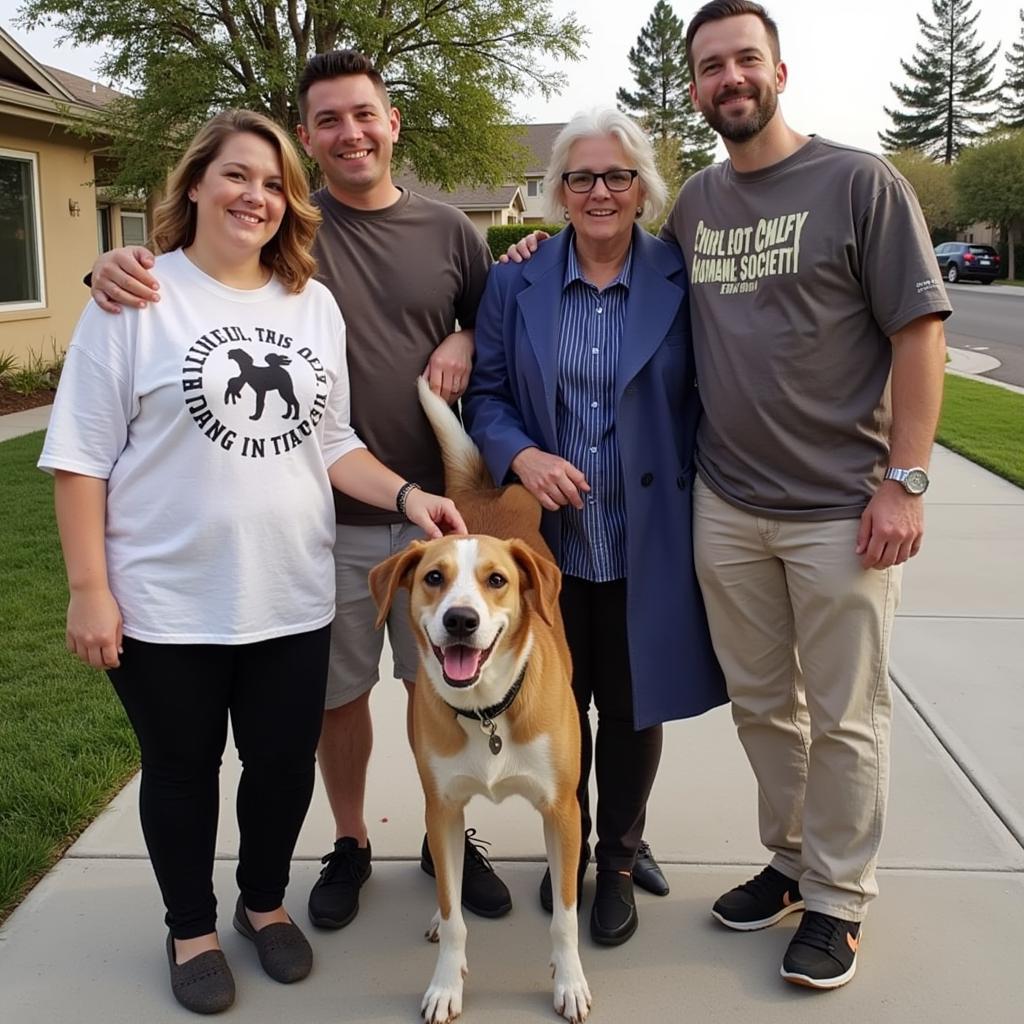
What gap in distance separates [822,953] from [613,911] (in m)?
0.61

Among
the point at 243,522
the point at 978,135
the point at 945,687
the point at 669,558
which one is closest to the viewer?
the point at 243,522

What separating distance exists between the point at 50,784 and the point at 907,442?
3218mm

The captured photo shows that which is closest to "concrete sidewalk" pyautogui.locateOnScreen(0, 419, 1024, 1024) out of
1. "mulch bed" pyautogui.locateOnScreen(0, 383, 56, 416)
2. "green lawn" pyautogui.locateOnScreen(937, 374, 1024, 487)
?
"green lawn" pyautogui.locateOnScreen(937, 374, 1024, 487)

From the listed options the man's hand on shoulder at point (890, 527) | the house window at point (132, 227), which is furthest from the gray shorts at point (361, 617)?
the house window at point (132, 227)

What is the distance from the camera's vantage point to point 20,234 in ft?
48.4

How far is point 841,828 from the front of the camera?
2.95 m

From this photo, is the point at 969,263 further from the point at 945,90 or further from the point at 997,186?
the point at 945,90

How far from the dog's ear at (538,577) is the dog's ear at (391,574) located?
26 cm

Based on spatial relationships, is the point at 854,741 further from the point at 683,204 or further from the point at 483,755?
the point at 683,204

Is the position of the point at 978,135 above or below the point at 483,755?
above

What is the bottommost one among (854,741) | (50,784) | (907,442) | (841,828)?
(50,784)

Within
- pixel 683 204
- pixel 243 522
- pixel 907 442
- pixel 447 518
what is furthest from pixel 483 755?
pixel 683 204

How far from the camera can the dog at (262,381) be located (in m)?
2.58

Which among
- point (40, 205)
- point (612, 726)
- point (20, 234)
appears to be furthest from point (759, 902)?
point (40, 205)
